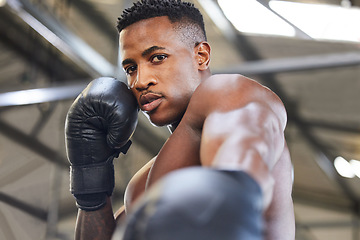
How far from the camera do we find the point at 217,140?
899 mm

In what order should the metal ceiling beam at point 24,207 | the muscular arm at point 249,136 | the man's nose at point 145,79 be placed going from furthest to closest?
the metal ceiling beam at point 24,207 → the man's nose at point 145,79 → the muscular arm at point 249,136

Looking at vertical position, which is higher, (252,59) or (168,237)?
(168,237)

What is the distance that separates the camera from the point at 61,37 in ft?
15.5

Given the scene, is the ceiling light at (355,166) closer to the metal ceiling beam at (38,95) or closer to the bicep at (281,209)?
the metal ceiling beam at (38,95)

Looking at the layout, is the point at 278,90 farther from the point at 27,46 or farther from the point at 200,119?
the point at 200,119

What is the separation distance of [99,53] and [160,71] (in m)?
4.32

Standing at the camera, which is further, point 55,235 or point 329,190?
point 329,190

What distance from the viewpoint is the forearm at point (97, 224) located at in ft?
4.85

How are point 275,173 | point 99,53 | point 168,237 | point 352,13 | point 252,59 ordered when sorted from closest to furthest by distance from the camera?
1. point 168,237
2. point 275,173
3. point 352,13
4. point 252,59
5. point 99,53

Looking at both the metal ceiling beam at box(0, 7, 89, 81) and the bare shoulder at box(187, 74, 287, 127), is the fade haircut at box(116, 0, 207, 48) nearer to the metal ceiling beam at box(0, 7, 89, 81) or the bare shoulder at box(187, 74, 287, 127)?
the bare shoulder at box(187, 74, 287, 127)

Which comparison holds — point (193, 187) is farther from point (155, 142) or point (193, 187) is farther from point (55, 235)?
point (155, 142)

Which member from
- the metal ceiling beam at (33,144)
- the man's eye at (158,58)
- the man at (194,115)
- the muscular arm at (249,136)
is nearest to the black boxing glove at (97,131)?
the man at (194,115)

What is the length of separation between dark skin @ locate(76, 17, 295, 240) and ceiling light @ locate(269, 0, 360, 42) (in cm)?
294

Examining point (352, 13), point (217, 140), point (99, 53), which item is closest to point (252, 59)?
point (352, 13)
